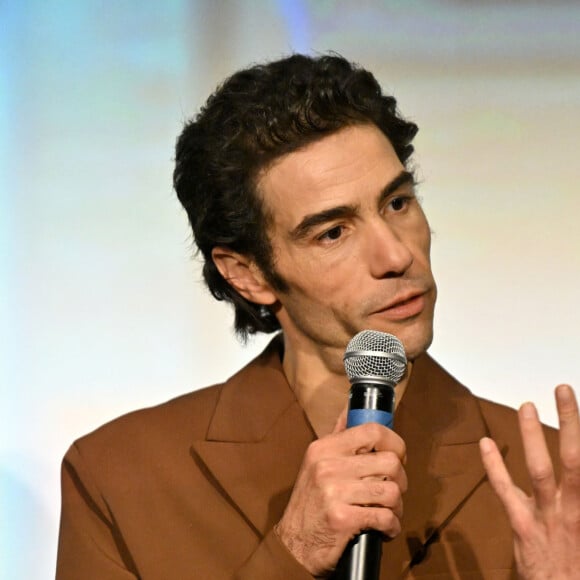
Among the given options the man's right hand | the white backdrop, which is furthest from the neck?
the man's right hand

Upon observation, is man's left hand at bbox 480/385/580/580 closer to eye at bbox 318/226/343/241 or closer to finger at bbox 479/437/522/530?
finger at bbox 479/437/522/530

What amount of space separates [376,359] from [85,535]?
856mm

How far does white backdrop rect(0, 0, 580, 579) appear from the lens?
2.53 meters

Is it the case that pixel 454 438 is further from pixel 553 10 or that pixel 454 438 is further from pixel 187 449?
pixel 553 10

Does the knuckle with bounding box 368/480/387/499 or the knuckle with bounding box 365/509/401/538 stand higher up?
the knuckle with bounding box 368/480/387/499

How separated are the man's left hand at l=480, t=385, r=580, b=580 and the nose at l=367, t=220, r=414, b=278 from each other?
0.49m

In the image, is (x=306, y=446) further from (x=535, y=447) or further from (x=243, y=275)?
(x=535, y=447)

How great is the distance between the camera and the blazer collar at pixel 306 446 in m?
2.04

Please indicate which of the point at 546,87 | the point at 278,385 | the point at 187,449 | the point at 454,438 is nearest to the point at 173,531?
the point at 187,449

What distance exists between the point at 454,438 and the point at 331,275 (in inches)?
14.3

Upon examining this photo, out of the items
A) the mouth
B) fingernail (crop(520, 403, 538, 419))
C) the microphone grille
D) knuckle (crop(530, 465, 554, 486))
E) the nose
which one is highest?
the nose

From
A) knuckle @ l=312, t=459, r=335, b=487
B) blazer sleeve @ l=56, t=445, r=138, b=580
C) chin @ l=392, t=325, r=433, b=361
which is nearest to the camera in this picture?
knuckle @ l=312, t=459, r=335, b=487

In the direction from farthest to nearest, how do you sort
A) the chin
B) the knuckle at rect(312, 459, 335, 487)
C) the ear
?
the ear
the chin
the knuckle at rect(312, 459, 335, 487)

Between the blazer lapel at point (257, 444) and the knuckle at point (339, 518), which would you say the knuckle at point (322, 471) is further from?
the blazer lapel at point (257, 444)
